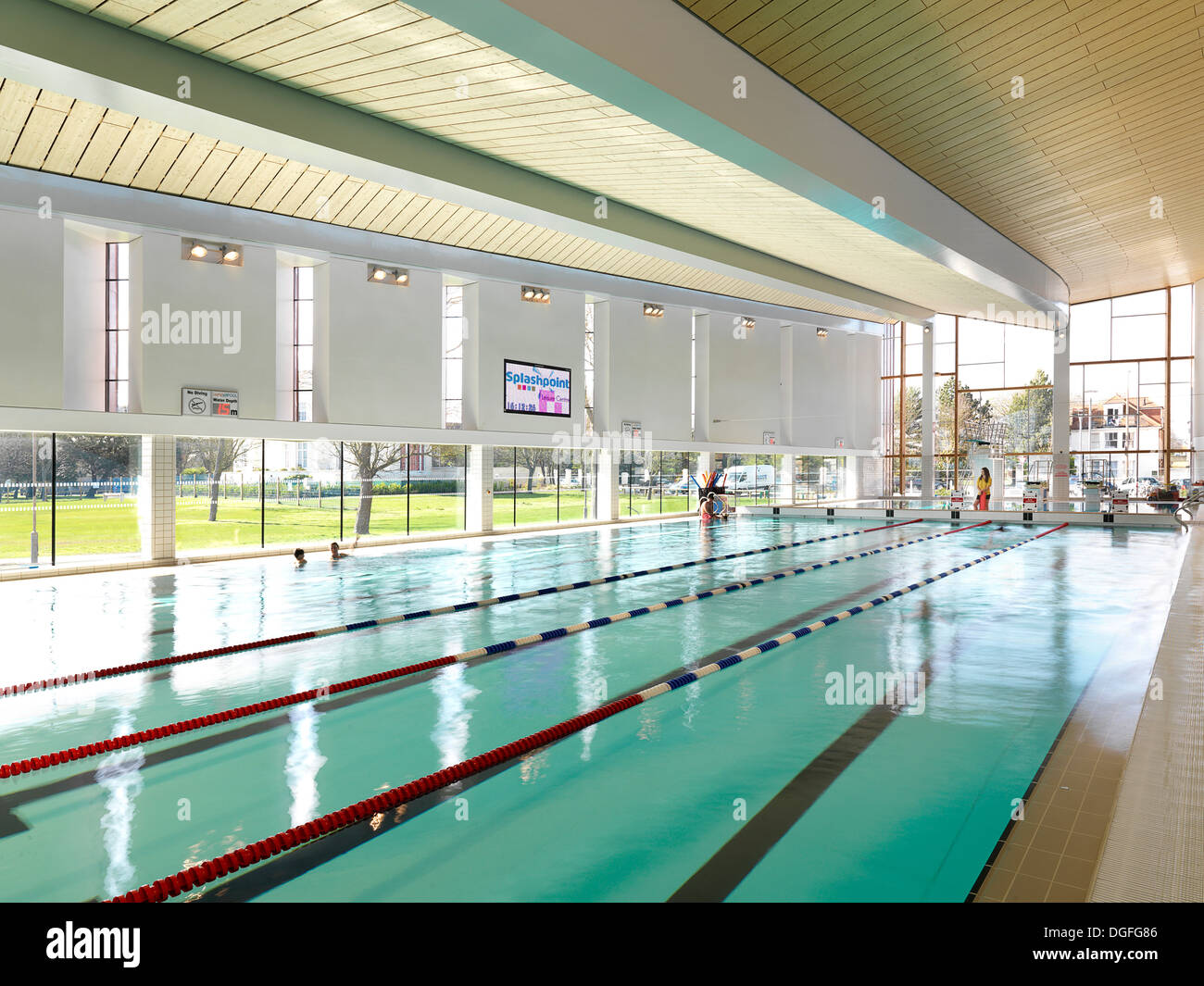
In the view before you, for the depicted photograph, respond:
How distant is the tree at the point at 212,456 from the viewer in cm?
3005

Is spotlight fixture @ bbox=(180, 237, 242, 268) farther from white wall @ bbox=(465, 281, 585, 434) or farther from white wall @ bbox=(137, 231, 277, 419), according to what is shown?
white wall @ bbox=(465, 281, 585, 434)

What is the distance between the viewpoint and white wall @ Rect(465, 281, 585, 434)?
50.2 feet

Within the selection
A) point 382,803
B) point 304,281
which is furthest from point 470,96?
point 304,281

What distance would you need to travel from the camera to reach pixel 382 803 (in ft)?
10.4

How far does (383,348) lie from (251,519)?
21.3m

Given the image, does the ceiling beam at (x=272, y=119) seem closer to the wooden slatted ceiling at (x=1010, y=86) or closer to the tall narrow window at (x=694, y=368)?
the wooden slatted ceiling at (x=1010, y=86)

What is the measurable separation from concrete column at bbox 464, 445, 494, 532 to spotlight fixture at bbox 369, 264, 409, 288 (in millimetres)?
3664

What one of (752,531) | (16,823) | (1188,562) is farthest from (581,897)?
(752,531)

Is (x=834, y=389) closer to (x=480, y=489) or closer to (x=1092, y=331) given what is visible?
(x=1092, y=331)

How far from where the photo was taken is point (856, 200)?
8.18 meters

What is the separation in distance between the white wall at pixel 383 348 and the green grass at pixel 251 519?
10.8m

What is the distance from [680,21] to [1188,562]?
26.1ft

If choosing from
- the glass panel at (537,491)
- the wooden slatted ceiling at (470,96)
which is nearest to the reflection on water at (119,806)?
the wooden slatted ceiling at (470,96)
